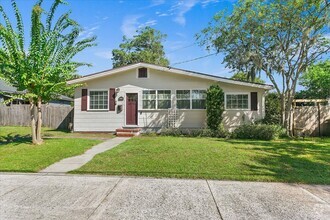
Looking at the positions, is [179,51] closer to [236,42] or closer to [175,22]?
[175,22]

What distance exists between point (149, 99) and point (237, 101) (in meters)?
4.77

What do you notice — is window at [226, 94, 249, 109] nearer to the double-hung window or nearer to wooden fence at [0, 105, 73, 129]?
the double-hung window

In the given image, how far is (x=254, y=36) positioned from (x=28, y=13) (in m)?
10.8

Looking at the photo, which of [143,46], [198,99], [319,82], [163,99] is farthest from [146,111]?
[143,46]

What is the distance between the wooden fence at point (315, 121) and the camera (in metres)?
12.7

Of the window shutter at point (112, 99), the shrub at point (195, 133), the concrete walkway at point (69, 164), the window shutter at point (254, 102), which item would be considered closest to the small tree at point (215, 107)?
the shrub at point (195, 133)

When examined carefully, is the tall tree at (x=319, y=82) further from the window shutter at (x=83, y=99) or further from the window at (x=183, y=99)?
the window shutter at (x=83, y=99)

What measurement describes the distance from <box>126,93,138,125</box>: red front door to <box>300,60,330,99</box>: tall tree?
19.5 m

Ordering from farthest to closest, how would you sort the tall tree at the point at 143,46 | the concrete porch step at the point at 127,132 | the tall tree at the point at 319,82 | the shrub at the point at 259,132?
the tall tree at the point at 143,46, the tall tree at the point at 319,82, the concrete porch step at the point at 127,132, the shrub at the point at 259,132

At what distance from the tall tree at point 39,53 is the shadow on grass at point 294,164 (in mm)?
7218

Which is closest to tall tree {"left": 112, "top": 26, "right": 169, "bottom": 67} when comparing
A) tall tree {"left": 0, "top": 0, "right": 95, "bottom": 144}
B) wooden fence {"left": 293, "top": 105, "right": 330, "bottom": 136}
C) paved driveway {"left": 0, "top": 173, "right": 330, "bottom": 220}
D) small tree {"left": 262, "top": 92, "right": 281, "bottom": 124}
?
small tree {"left": 262, "top": 92, "right": 281, "bottom": 124}

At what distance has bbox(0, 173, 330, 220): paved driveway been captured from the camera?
3203mm

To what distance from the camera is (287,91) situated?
12641mm

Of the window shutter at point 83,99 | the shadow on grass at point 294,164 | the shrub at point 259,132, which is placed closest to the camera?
the shadow on grass at point 294,164
